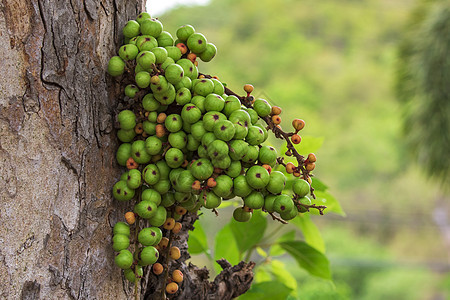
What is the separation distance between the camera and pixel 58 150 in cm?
59

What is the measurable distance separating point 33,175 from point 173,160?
17 cm

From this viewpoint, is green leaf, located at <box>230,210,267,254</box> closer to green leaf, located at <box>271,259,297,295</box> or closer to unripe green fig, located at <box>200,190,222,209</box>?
green leaf, located at <box>271,259,297,295</box>

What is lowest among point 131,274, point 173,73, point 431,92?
point 131,274

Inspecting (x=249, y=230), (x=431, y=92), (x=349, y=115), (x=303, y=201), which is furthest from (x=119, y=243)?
(x=349, y=115)

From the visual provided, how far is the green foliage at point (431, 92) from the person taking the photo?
2932mm

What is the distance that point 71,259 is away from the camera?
0.60m

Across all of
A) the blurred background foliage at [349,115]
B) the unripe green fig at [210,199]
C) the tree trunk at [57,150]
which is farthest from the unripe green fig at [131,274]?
the blurred background foliage at [349,115]

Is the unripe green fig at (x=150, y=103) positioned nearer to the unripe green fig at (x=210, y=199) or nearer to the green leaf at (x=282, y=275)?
the unripe green fig at (x=210, y=199)

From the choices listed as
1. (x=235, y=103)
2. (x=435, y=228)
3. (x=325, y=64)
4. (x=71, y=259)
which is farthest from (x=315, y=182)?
(x=325, y=64)

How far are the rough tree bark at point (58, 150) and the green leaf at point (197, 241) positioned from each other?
0.86 feet

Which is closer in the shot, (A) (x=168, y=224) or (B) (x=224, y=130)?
(B) (x=224, y=130)

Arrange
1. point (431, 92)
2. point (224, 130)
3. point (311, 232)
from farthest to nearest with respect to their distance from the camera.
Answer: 1. point (431, 92)
2. point (311, 232)
3. point (224, 130)

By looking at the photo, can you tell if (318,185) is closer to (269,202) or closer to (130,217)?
(269,202)

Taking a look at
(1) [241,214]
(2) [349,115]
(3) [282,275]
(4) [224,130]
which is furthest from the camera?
(2) [349,115]
